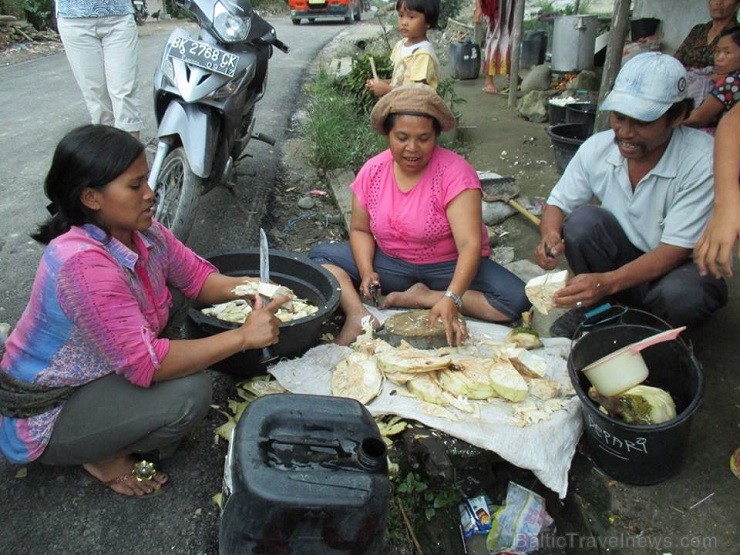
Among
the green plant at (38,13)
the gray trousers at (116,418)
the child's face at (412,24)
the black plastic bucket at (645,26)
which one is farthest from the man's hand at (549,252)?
the green plant at (38,13)

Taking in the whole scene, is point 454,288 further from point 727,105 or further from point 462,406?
point 727,105

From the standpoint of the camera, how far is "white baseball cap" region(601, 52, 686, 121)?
2.29m

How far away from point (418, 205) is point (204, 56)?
5.08ft

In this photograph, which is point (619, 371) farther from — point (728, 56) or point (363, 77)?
point (363, 77)

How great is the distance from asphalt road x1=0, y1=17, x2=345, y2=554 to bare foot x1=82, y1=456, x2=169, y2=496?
1.3 inches

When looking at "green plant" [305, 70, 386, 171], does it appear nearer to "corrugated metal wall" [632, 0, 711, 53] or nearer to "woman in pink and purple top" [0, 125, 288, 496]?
"woman in pink and purple top" [0, 125, 288, 496]

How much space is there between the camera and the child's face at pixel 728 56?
11.7 ft

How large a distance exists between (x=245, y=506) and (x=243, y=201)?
3239 millimetres

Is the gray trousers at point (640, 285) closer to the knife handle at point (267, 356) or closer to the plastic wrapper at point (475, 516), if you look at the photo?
the plastic wrapper at point (475, 516)

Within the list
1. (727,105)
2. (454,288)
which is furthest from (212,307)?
(727,105)

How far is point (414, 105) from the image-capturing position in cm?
261

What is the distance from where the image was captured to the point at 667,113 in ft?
7.83

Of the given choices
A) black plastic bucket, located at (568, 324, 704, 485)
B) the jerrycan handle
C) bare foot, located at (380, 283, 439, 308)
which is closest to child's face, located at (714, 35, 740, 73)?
black plastic bucket, located at (568, 324, 704, 485)

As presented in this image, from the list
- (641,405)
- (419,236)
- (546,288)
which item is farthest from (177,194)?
(641,405)
